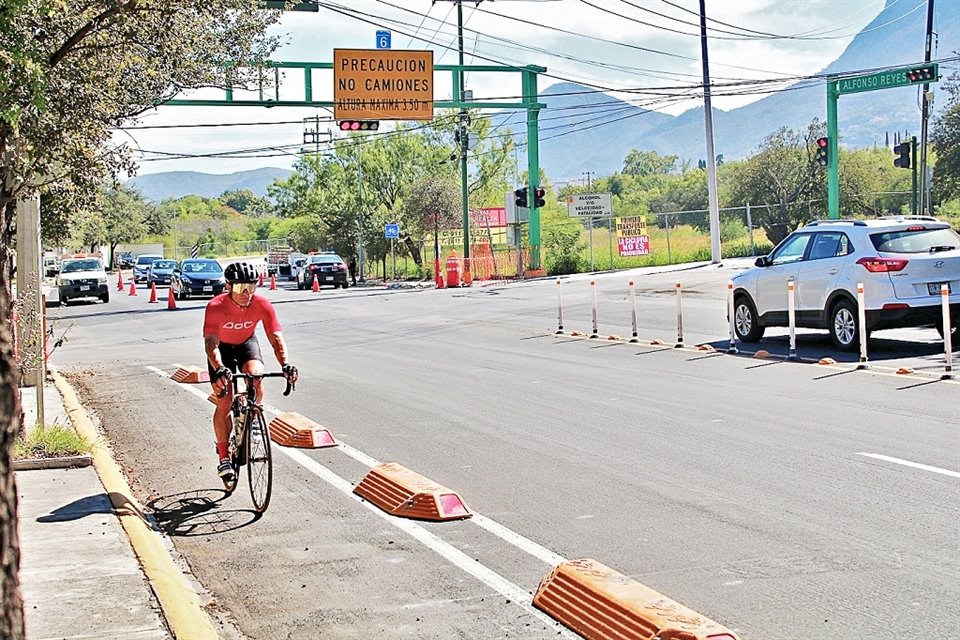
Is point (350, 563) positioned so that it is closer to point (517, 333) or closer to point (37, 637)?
point (37, 637)

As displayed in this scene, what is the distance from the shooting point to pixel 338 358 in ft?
63.2

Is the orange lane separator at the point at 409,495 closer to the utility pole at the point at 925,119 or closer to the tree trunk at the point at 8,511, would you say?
the tree trunk at the point at 8,511

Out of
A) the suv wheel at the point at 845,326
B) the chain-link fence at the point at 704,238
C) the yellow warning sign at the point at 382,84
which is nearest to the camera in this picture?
the suv wheel at the point at 845,326

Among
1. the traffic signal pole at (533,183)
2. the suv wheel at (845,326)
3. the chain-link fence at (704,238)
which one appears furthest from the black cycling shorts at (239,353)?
the chain-link fence at (704,238)

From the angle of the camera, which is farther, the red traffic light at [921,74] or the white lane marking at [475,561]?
the red traffic light at [921,74]

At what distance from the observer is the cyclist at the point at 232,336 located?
849cm

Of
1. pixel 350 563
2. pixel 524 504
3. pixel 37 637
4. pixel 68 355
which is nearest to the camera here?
pixel 37 637

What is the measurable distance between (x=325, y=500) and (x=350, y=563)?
5.98ft

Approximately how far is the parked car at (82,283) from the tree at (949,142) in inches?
1573

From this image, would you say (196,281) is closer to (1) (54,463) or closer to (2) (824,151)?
(2) (824,151)

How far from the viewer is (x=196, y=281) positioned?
42.9 metres

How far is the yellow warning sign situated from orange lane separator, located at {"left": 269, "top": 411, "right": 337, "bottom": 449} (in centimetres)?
2730

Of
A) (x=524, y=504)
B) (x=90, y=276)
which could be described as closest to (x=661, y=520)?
(x=524, y=504)

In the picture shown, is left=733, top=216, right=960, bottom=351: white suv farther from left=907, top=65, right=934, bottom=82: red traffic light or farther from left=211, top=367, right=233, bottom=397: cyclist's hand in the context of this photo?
left=907, top=65, right=934, bottom=82: red traffic light
